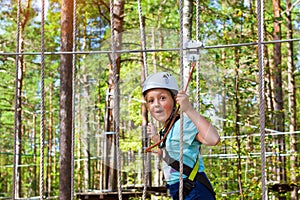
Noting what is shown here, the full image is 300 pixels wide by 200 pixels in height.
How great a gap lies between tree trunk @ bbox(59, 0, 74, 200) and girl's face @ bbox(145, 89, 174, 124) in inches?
124

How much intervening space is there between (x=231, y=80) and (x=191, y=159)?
266 cm

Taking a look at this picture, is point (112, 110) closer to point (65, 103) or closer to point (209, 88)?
point (65, 103)

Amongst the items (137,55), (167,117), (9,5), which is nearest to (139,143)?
(137,55)

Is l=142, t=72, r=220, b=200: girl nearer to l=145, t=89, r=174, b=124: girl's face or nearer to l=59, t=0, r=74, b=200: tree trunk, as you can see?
l=145, t=89, r=174, b=124: girl's face

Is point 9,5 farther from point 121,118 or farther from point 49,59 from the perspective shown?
point 121,118

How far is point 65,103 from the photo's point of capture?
5.23 m

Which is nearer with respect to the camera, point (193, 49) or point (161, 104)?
point (193, 49)

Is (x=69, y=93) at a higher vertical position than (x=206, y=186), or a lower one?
higher

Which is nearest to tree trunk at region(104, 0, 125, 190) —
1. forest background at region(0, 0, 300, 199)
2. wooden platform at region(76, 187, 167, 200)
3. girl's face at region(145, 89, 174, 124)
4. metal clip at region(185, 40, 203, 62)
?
forest background at region(0, 0, 300, 199)

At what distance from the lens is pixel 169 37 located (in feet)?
28.5

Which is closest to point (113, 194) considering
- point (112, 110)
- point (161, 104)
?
point (112, 110)

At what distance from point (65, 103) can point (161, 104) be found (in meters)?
3.28

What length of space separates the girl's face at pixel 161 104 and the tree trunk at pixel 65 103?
316 centimetres

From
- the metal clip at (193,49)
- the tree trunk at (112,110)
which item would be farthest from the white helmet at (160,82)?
the tree trunk at (112,110)
